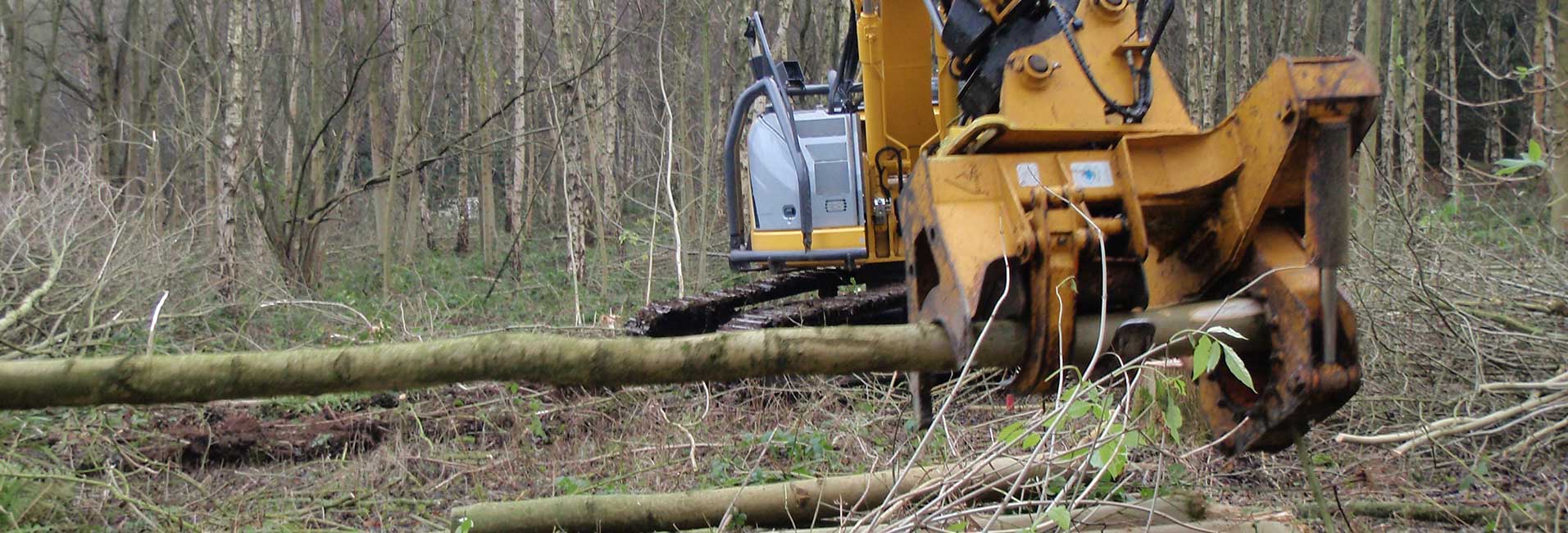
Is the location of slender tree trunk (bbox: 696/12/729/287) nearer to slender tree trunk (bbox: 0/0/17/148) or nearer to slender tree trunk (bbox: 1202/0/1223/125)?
slender tree trunk (bbox: 1202/0/1223/125)

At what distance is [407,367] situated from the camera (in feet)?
8.45

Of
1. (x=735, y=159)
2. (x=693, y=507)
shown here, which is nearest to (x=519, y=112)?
(x=735, y=159)

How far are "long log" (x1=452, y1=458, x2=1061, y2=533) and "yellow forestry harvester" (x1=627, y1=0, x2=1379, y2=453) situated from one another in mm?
643

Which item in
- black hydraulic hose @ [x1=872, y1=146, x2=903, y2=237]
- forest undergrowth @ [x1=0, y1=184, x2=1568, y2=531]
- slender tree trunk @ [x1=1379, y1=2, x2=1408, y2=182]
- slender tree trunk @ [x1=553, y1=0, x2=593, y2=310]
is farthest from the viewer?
slender tree trunk @ [x1=553, y1=0, x2=593, y2=310]

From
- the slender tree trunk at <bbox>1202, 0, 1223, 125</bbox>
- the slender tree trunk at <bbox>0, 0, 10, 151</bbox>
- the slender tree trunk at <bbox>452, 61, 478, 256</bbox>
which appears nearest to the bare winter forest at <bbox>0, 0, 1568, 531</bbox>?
the slender tree trunk at <bbox>1202, 0, 1223, 125</bbox>

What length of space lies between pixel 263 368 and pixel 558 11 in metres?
12.2

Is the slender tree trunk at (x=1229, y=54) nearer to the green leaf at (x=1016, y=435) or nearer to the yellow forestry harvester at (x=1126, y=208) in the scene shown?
the yellow forestry harvester at (x=1126, y=208)

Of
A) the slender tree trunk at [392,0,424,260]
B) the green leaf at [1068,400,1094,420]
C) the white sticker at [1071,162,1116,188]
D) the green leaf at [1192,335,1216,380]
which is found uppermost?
the slender tree trunk at [392,0,424,260]

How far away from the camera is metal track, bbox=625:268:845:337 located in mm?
7859

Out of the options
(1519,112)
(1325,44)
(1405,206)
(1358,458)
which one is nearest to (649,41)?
(1325,44)

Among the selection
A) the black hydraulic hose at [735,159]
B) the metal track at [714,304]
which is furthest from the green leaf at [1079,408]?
the metal track at [714,304]

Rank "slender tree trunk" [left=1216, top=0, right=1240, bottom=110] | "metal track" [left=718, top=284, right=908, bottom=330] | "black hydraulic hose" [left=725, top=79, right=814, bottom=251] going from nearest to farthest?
"black hydraulic hose" [left=725, top=79, right=814, bottom=251]
"metal track" [left=718, top=284, right=908, bottom=330]
"slender tree trunk" [left=1216, top=0, right=1240, bottom=110]

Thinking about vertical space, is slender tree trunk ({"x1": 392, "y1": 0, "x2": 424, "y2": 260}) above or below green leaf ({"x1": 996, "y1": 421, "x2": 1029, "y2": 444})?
above

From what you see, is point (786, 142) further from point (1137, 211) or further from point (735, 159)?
point (1137, 211)
